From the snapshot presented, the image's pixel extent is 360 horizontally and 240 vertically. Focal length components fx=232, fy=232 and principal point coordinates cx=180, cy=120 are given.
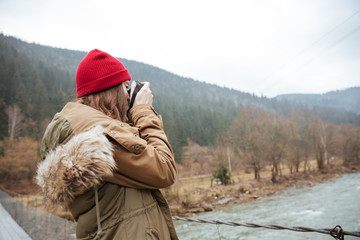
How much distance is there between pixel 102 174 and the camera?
0.93 meters

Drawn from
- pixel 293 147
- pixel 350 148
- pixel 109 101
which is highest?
pixel 109 101

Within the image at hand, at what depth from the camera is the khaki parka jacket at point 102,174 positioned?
94 centimetres

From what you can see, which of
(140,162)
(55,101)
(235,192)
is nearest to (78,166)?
(140,162)

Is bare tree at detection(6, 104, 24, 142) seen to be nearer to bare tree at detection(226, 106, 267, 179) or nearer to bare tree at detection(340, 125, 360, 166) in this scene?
bare tree at detection(226, 106, 267, 179)

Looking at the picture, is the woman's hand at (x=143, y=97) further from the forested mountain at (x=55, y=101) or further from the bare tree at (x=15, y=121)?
the bare tree at (x=15, y=121)

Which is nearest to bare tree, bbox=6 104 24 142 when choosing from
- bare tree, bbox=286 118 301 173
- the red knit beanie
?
bare tree, bbox=286 118 301 173

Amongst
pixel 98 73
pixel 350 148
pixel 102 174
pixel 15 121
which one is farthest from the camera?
pixel 15 121

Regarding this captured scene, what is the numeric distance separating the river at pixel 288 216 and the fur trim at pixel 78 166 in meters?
8.86

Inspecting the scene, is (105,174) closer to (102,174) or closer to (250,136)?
(102,174)

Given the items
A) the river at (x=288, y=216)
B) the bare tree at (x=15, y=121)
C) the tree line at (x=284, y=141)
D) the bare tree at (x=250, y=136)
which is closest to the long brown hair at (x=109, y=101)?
the river at (x=288, y=216)

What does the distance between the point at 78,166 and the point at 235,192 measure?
2321cm

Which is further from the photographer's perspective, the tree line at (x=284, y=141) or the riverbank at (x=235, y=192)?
the tree line at (x=284, y=141)

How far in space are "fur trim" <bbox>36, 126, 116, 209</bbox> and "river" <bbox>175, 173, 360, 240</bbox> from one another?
8863 mm

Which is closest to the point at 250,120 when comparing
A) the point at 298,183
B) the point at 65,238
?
the point at 298,183
